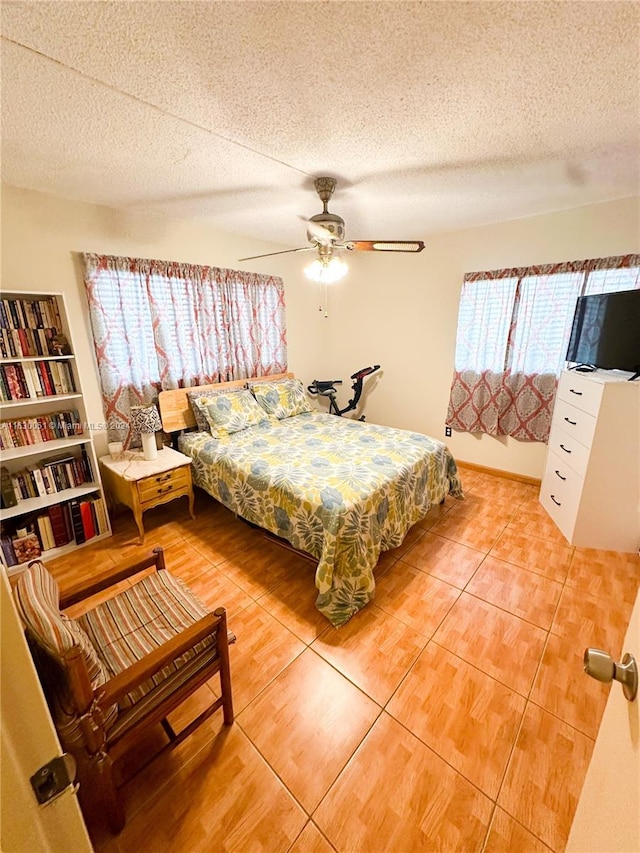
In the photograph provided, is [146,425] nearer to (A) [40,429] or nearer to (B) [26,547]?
(A) [40,429]

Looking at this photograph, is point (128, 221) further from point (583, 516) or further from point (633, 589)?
point (633, 589)

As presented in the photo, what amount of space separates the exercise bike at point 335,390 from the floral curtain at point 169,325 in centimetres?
85

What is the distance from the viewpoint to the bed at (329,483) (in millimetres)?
1781

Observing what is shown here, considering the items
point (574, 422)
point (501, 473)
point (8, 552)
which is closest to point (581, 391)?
point (574, 422)

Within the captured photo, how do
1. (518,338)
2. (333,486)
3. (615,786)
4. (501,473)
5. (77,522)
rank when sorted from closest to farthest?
(615,786) < (333,486) < (77,522) < (518,338) < (501,473)

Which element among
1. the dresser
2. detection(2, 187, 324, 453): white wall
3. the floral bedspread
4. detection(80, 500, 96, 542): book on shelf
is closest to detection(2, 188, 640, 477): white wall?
detection(2, 187, 324, 453): white wall

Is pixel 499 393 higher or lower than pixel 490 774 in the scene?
higher

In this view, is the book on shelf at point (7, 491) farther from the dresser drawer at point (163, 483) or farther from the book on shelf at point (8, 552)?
the dresser drawer at point (163, 483)

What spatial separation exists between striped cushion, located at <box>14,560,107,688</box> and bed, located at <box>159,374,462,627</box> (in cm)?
108

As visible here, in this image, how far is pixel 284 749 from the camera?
48.8 inches

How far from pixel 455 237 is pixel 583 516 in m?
2.67

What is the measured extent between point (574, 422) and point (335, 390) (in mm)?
2590

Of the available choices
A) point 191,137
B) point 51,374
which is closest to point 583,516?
point 191,137

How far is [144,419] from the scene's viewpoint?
248cm
